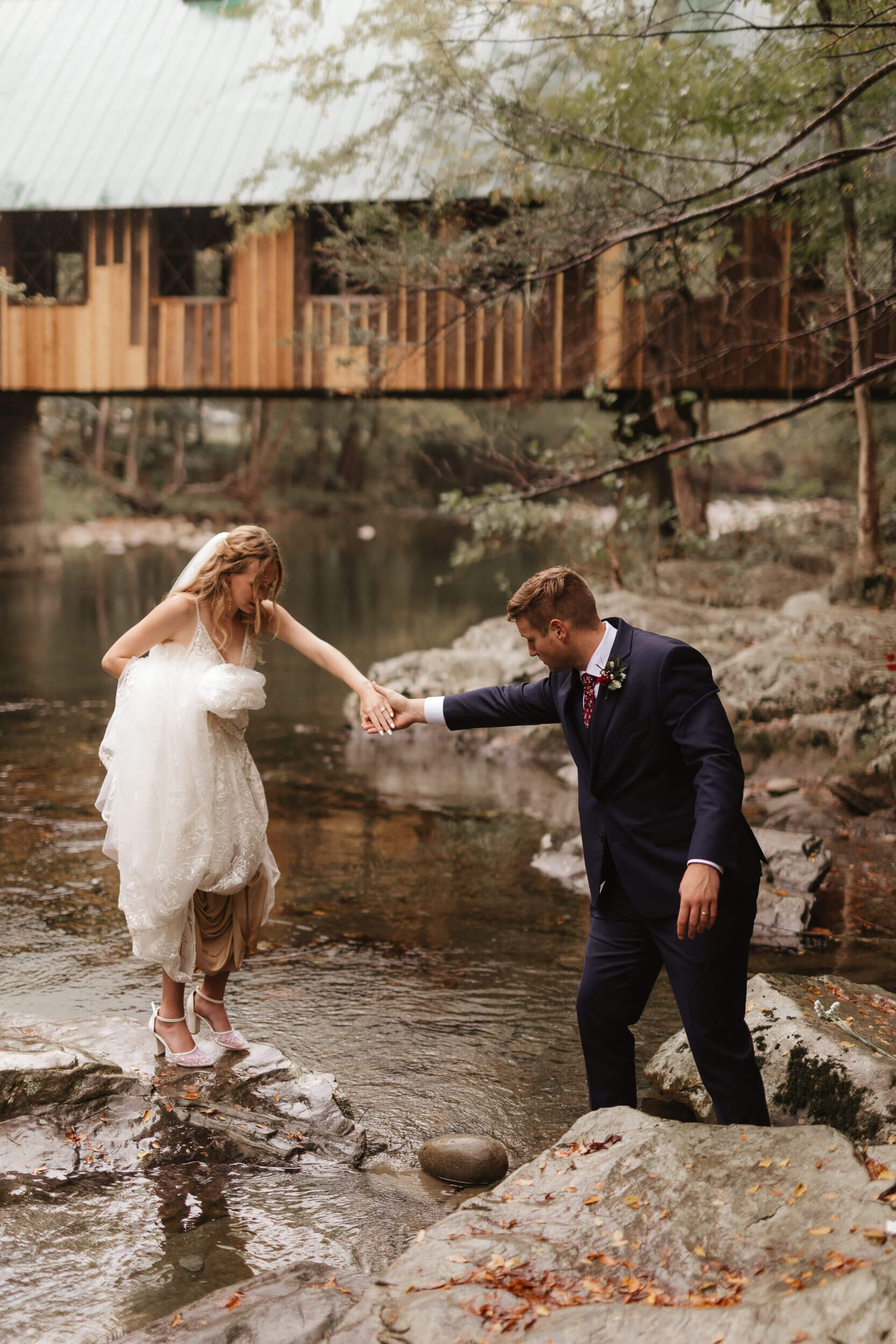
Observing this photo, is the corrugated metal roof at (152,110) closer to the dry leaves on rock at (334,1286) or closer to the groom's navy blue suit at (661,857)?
the groom's navy blue suit at (661,857)

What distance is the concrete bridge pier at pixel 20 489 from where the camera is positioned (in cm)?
2409

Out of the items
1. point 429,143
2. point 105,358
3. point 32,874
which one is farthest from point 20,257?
point 32,874

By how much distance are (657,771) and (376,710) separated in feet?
5.17

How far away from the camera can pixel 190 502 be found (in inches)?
1636

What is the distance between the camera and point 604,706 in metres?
3.77

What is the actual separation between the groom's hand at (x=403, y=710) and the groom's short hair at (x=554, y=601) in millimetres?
1010

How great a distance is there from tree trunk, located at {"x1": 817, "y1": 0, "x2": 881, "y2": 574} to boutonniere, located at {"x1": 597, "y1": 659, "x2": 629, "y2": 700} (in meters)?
8.85

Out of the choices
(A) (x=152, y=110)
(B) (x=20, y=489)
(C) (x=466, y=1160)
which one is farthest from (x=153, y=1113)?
(B) (x=20, y=489)

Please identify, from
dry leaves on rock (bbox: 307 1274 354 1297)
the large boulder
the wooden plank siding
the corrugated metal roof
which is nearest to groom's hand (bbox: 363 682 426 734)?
dry leaves on rock (bbox: 307 1274 354 1297)

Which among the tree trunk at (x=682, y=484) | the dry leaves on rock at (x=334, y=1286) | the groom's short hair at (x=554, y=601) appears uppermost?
the tree trunk at (x=682, y=484)

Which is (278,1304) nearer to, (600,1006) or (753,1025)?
(600,1006)

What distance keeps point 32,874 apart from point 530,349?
466 inches

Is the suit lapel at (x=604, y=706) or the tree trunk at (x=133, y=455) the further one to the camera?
the tree trunk at (x=133, y=455)

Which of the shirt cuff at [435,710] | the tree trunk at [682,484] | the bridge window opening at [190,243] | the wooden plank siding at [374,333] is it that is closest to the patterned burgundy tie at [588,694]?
the shirt cuff at [435,710]
